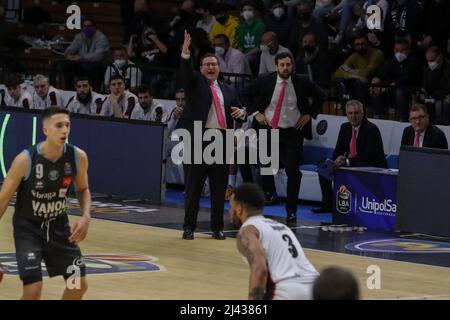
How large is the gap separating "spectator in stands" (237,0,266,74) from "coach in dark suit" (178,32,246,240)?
20.3 feet

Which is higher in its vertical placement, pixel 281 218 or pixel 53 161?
pixel 53 161

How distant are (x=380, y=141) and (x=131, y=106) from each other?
440cm

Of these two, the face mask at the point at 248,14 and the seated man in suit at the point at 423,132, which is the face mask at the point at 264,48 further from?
the seated man in suit at the point at 423,132

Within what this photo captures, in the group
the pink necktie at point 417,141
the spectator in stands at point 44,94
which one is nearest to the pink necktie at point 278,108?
the pink necktie at point 417,141

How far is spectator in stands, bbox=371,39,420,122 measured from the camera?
61.3ft

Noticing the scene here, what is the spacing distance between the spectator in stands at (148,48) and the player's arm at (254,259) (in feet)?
45.6

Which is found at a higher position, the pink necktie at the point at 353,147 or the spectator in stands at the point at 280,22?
the spectator in stands at the point at 280,22

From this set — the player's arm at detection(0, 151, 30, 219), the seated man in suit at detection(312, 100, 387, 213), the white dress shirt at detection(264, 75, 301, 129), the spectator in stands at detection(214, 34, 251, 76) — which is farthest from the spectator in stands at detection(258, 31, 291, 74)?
the player's arm at detection(0, 151, 30, 219)

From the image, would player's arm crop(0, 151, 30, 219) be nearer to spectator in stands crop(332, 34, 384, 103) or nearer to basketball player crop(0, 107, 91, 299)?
basketball player crop(0, 107, 91, 299)

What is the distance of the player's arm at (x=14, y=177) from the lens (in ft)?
31.5

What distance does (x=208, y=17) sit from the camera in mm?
22344

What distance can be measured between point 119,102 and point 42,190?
32.9 ft
